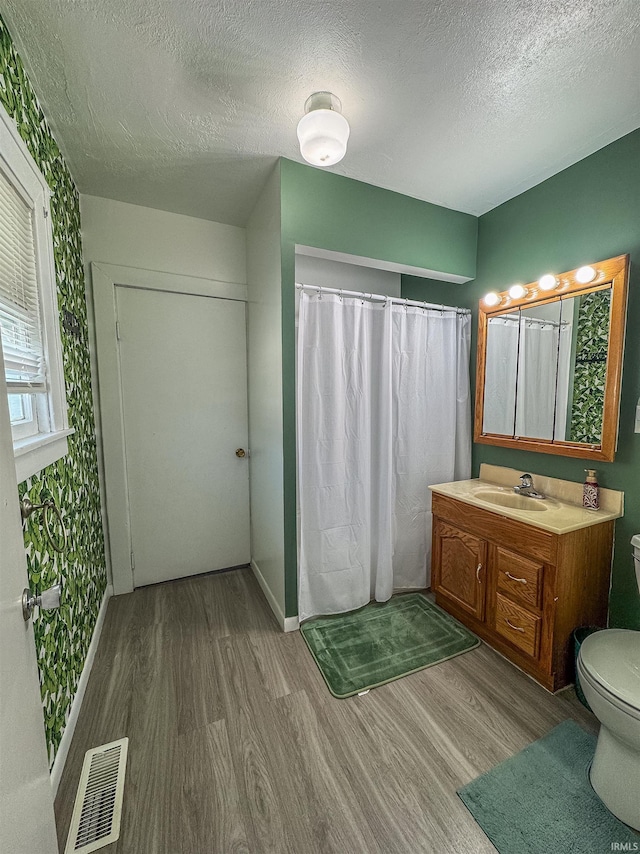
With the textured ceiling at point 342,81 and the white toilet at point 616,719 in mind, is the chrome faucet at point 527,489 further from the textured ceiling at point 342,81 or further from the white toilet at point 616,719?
the textured ceiling at point 342,81

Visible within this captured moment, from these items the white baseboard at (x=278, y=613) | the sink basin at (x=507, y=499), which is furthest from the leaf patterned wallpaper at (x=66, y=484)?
the sink basin at (x=507, y=499)

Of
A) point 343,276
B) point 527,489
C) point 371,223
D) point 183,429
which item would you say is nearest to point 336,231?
point 371,223

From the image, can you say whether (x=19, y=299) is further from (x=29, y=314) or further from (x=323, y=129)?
(x=323, y=129)

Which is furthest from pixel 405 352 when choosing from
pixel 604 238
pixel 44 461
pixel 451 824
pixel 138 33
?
pixel 451 824

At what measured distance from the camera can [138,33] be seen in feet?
3.71

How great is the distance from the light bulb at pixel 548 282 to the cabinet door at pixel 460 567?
1.46 metres

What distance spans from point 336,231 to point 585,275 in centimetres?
132

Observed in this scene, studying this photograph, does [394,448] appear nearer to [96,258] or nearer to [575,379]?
[575,379]

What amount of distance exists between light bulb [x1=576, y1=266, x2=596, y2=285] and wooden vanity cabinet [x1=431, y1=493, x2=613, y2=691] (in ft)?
4.00

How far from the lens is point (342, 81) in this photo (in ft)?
4.27

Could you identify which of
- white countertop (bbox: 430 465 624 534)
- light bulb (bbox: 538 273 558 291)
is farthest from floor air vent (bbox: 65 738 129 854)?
light bulb (bbox: 538 273 558 291)

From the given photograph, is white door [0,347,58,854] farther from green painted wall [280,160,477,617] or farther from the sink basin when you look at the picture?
the sink basin

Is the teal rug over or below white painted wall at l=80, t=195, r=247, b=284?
below

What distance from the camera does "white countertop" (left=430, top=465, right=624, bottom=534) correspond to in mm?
1556
